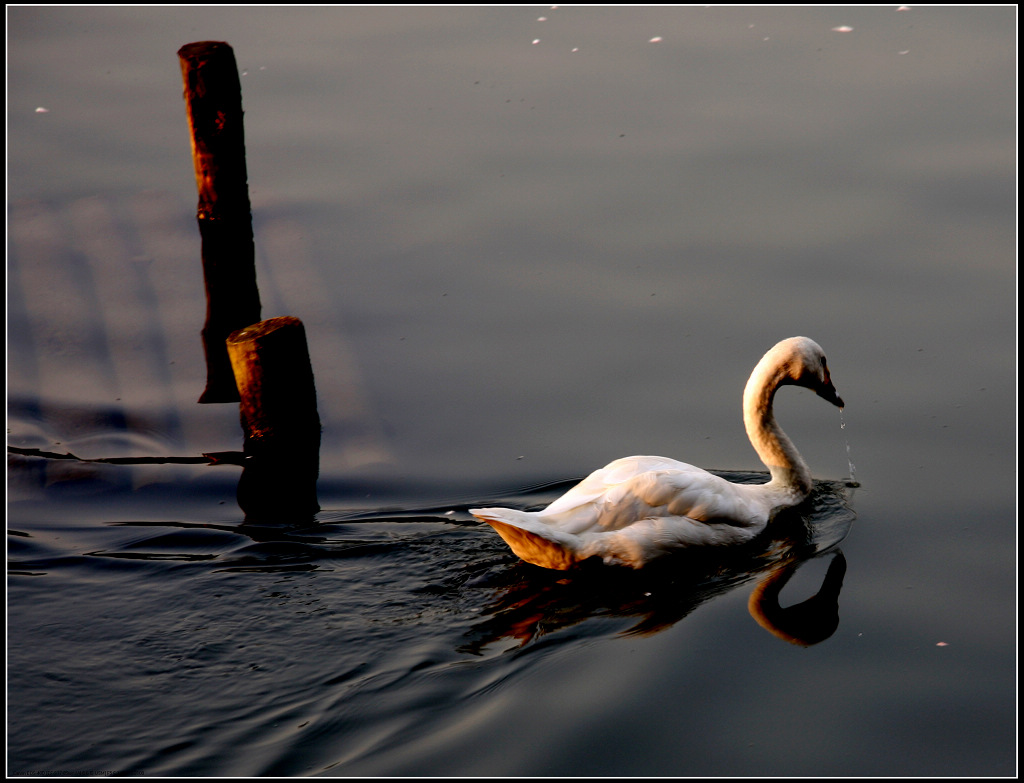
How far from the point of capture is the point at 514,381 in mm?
9969

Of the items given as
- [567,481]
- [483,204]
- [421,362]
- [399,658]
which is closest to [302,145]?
[483,204]

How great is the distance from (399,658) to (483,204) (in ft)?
22.3

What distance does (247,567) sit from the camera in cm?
760

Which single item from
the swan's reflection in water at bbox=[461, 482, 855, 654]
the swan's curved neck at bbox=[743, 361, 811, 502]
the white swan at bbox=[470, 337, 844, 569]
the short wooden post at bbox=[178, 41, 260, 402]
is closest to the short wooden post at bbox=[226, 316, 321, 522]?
the short wooden post at bbox=[178, 41, 260, 402]

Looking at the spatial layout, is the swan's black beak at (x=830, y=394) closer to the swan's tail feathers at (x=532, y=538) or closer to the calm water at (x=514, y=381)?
the calm water at (x=514, y=381)

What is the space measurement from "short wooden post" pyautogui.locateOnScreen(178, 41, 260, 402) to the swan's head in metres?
4.94

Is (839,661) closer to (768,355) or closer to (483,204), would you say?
(768,355)

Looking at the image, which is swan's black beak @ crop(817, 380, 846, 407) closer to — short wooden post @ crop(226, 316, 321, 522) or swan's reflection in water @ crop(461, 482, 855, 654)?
swan's reflection in water @ crop(461, 482, 855, 654)

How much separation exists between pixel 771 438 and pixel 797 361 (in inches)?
23.1

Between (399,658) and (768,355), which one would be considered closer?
(399,658)

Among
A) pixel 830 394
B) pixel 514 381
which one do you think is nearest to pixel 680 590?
pixel 830 394

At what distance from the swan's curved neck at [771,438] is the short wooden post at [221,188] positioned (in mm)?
4806

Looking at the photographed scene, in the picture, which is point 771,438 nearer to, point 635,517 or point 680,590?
point 635,517

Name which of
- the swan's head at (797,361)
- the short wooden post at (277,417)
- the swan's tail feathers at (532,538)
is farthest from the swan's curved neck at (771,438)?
the short wooden post at (277,417)
